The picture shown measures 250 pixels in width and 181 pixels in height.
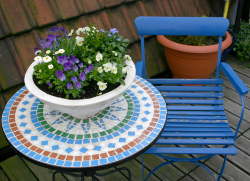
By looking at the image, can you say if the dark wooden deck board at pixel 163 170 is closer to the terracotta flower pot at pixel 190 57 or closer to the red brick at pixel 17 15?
the terracotta flower pot at pixel 190 57

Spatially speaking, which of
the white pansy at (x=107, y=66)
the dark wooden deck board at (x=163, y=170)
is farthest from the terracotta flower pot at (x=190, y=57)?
the white pansy at (x=107, y=66)

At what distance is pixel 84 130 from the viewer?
1.33 meters

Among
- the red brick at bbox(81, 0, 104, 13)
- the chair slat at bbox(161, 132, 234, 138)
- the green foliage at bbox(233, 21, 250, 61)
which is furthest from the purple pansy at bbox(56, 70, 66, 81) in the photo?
the green foliage at bbox(233, 21, 250, 61)

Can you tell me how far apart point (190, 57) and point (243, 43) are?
3.45 ft

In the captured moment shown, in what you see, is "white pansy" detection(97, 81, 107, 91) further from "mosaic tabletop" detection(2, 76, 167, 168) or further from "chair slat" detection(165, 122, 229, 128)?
"chair slat" detection(165, 122, 229, 128)

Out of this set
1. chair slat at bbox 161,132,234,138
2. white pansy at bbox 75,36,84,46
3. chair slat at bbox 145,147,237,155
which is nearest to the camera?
white pansy at bbox 75,36,84,46

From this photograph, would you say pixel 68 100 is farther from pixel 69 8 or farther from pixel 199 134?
pixel 69 8

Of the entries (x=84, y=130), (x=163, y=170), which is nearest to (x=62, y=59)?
(x=84, y=130)

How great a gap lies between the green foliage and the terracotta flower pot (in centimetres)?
68

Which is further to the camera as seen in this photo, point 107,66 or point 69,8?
point 69,8

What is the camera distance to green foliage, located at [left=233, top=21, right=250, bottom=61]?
3.27 m

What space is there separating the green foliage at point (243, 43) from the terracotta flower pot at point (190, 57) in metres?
0.68

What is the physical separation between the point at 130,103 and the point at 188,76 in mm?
1438

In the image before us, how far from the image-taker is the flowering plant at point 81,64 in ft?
3.96
